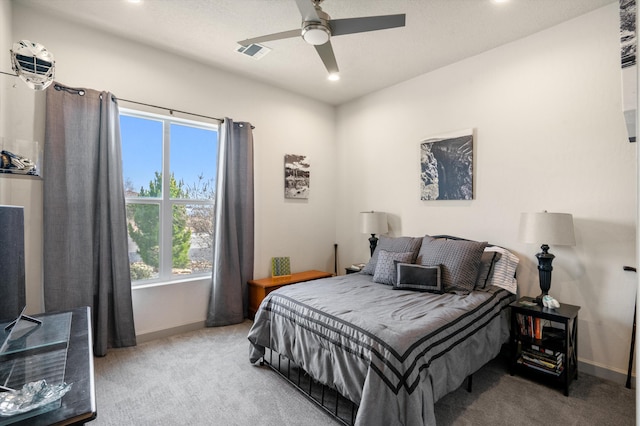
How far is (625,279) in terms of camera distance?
7.93ft

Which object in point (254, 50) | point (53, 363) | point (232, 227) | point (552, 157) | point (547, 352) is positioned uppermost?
point (254, 50)

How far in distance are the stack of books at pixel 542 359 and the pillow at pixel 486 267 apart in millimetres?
576

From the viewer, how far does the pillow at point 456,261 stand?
2.71 metres

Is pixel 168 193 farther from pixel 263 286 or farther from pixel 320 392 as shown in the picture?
pixel 320 392

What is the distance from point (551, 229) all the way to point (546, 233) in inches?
1.8

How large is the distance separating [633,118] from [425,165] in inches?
86.1

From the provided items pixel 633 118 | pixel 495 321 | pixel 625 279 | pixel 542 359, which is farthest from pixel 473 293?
pixel 633 118

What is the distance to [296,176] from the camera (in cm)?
436

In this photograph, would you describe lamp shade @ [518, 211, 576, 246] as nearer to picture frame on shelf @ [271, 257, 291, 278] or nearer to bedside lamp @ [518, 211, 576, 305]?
bedside lamp @ [518, 211, 576, 305]

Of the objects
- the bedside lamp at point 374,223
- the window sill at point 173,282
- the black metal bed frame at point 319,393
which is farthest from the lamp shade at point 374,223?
the window sill at point 173,282

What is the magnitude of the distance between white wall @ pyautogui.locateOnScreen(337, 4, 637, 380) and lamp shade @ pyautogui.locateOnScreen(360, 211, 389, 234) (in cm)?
21

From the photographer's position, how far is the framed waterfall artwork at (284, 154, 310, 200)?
14.0 feet

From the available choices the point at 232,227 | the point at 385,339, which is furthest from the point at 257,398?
the point at 232,227

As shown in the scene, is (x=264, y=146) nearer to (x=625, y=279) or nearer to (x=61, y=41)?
(x=61, y=41)
